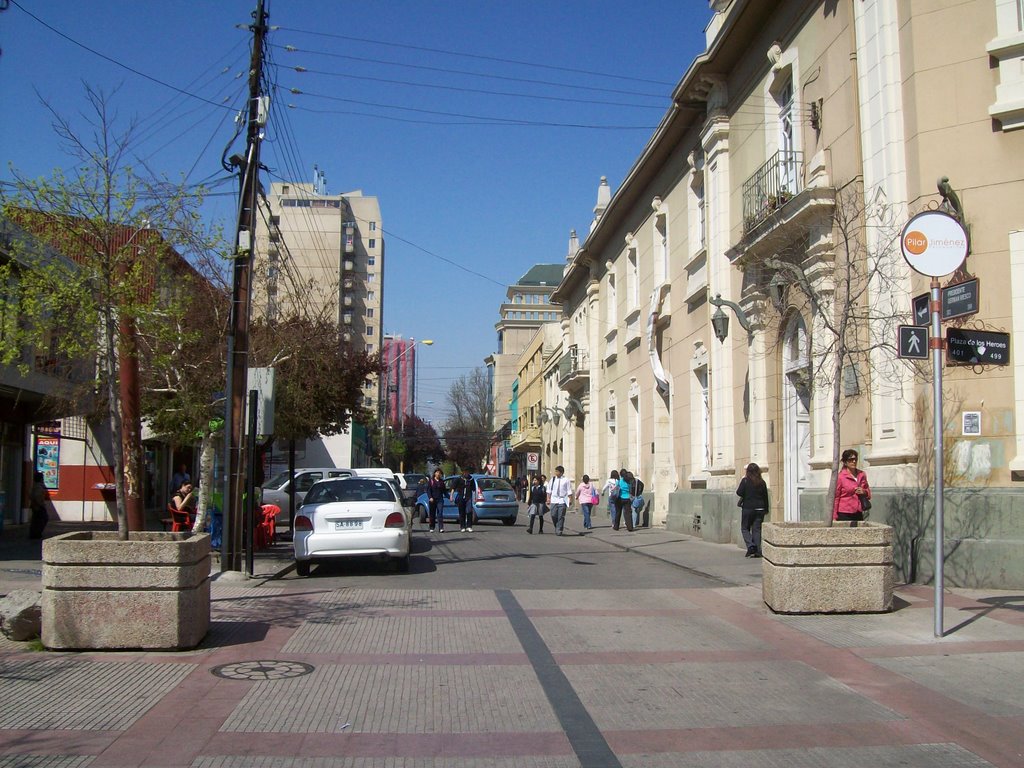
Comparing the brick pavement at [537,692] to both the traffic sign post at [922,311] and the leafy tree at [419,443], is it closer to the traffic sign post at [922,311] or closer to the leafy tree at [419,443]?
the traffic sign post at [922,311]

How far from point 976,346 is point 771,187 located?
9421 millimetres

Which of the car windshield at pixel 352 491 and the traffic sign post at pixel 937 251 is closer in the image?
the traffic sign post at pixel 937 251

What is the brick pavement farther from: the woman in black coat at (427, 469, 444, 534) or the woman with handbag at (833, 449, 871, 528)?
the woman in black coat at (427, 469, 444, 534)

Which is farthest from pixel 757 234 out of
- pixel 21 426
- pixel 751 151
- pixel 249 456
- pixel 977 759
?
pixel 21 426

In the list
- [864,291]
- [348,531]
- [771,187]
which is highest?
[771,187]

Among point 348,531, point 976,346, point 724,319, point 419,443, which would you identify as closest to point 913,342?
point 976,346

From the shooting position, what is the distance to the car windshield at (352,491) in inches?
598

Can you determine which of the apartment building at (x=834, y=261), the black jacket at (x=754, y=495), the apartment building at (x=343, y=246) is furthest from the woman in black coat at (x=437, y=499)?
the apartment building at (x=343, y=246)

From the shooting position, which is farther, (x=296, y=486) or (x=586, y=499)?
(x=586, y=499)

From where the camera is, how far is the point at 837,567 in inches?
408

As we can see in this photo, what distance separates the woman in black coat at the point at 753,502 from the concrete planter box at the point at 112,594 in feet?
36.2

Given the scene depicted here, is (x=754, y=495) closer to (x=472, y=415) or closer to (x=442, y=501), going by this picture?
(x=442, y=501)

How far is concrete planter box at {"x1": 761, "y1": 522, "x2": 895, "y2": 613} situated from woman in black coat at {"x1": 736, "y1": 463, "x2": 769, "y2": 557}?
6.45m

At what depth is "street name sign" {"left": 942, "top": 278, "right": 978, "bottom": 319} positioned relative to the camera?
896 cm
